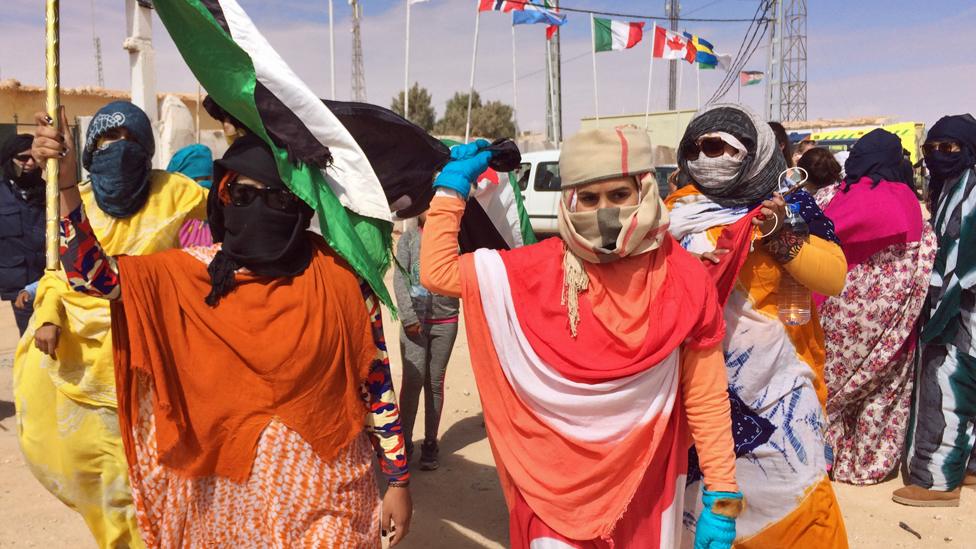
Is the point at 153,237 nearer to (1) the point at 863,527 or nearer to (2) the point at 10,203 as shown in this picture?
(2) the point at 10,203

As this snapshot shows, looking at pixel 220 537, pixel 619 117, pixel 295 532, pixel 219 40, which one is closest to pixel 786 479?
pixel 295 532

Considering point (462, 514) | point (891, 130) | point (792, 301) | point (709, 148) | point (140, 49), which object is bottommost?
point (462, 514)

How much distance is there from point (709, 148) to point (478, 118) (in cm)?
4149

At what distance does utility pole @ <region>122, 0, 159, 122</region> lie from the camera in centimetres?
953

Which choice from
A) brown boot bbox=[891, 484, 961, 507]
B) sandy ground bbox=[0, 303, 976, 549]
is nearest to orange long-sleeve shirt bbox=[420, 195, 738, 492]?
sandy ground bbox=[0, 303, 976, 549]

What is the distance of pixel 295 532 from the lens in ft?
7.36

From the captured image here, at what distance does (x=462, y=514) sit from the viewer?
4430mm

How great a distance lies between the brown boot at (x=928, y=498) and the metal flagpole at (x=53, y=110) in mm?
4567

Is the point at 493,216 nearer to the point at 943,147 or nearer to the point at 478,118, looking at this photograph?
the point at 943,147

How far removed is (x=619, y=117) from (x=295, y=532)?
89.6 feet

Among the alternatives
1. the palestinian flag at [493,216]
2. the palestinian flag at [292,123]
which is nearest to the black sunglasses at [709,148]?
the palestinian flag at [493,216]

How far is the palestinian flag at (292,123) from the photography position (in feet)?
7.35

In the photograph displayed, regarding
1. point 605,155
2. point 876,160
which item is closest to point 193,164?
point 605,155

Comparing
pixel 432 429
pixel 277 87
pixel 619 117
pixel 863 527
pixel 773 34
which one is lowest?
pixel 863 527
